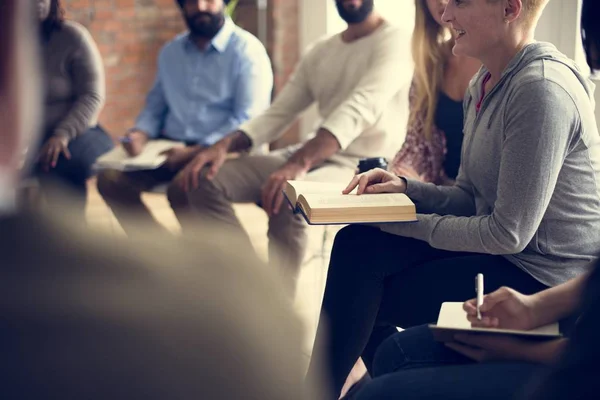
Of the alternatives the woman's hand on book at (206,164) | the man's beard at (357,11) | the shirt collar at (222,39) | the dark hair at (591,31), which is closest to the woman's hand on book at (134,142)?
the woman's hand on book at (206,164)

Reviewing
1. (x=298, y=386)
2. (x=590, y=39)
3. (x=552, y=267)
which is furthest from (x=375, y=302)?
(x=298, y=386)

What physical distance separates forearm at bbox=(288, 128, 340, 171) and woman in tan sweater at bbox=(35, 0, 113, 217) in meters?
1.10

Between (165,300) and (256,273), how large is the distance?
3.3 inches

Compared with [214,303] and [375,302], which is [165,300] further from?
[375,302]

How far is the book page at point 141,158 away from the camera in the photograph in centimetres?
287

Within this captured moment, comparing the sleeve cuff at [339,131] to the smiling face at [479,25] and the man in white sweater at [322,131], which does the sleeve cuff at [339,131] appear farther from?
the smiling face at [479,25]

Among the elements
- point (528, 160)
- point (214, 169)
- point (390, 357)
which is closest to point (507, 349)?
point (390, 357)

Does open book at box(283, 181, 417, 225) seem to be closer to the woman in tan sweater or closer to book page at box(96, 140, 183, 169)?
book page at box(96, 140, 183, 169)

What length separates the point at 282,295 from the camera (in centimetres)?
50

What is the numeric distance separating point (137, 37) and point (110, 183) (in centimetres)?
208

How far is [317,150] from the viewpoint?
2543 mm

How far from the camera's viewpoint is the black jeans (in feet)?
4.84

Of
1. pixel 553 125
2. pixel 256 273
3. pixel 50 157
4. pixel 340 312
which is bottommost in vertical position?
pixel 50 157

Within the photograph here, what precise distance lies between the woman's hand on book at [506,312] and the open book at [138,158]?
1938mm
